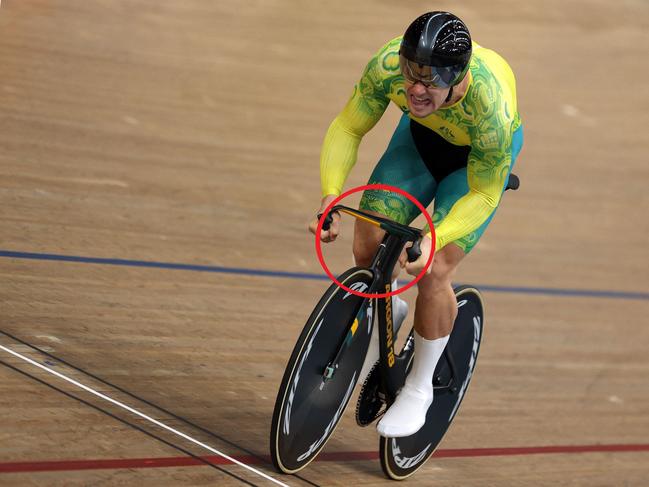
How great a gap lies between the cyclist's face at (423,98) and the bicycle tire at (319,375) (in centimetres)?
42

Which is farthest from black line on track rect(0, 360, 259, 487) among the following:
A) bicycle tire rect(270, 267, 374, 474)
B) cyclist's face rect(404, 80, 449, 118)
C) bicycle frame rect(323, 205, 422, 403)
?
cyclist's face rect(404, 80, 449, 118)

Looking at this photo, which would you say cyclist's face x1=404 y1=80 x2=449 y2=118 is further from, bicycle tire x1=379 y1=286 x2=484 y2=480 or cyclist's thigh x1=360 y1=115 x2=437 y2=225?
bicycle tire x1=379 y1=286 x2=484 y2=480

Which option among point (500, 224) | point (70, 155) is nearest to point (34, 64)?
point (70, 155)

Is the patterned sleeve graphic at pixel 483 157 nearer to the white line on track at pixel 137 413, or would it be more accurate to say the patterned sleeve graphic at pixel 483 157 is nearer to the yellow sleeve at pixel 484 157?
the yellow sleeve at pixel 484 157

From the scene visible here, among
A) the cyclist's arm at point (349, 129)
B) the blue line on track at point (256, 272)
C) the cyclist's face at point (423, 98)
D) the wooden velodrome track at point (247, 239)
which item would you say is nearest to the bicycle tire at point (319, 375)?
the wooden velodrome track at point (247, 239)

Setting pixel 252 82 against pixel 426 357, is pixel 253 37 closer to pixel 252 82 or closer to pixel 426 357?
pixel 252 82

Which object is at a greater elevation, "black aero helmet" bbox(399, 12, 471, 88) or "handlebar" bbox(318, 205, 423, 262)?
"black aero helmet" bbox(399, 12, 471, 88)

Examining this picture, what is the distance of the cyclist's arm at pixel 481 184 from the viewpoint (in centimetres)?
248

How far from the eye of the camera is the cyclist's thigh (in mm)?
2668

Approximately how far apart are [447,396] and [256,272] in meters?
1.49

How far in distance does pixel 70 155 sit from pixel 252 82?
1.71 metres

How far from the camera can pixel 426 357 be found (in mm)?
2756

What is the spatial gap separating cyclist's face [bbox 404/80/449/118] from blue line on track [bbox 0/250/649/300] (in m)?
1.88

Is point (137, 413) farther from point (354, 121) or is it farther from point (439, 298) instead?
point (354, 121)
